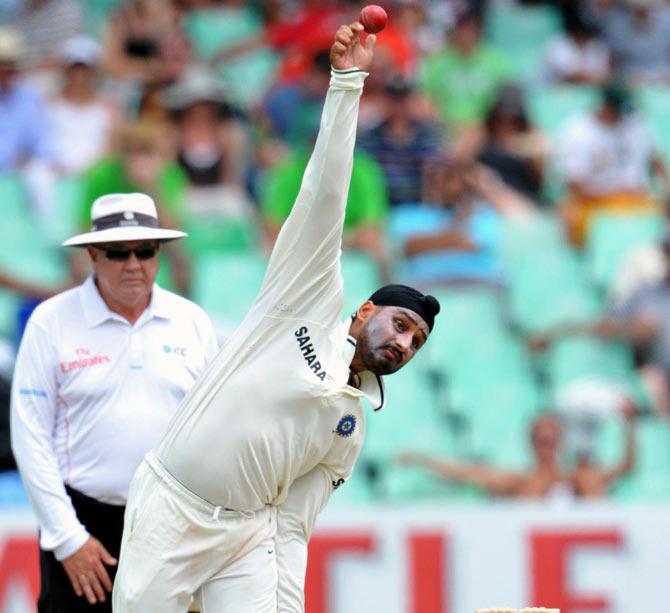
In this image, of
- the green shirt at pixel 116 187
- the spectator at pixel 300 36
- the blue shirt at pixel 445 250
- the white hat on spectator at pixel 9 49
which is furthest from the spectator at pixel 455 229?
the white hat on spectator at pixel 9 49

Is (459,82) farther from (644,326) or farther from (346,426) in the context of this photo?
(346,426)

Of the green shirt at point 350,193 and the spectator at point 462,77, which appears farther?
the spectator at point 462,77

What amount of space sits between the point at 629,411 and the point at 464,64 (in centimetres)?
323

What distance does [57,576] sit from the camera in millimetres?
5809

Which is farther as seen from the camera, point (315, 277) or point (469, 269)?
point (469, 269)

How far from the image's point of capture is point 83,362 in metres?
5.69

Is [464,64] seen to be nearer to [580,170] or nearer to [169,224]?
[580,170]

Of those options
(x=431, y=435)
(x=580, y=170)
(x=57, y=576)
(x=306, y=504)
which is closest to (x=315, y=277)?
(x=306, y=504)

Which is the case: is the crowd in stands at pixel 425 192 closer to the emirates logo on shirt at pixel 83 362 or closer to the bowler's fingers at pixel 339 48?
the emirates logo on shirt at pixel 83 362

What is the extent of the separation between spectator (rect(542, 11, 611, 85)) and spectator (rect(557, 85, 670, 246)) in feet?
3.01

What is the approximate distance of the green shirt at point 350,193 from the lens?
1023 centimetres

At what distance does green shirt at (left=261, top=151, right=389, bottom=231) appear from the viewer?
403 inches

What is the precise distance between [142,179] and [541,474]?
109 inches

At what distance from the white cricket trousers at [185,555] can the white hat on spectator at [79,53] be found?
5.77 metres
